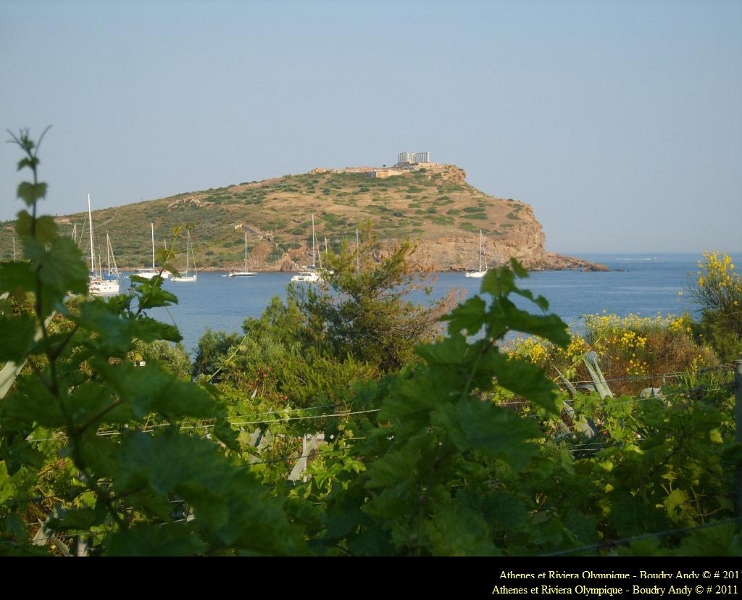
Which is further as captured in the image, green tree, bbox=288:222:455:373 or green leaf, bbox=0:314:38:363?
green tree, bbox=288:222:455:373

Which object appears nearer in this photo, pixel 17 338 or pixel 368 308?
pixel 17 338

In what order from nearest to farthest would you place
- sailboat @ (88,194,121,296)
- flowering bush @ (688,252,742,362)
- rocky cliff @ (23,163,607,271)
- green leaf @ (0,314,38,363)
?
green leaf @ (0,314,38,363) < sailboat @ (88,194,121,296) < flowering bush @ (688,252,742,362) < rocky cliff @ (23,163,607,271)

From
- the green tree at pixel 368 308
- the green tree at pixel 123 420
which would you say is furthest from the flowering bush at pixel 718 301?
the green tree at pixel 123 420

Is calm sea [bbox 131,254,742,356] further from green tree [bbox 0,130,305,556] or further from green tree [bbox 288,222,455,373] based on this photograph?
green tree [bbox 0,130,305,556]

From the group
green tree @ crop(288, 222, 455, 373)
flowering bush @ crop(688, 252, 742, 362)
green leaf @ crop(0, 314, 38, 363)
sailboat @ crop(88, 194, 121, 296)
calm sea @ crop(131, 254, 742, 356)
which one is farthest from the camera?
calm sea @ crop(131, 254, 742, 356)

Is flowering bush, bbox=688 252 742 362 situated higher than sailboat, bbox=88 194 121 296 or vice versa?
sailboat, bbox=88 194 121 296

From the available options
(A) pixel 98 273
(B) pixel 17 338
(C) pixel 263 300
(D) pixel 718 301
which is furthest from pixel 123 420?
(C) pixel 263 300

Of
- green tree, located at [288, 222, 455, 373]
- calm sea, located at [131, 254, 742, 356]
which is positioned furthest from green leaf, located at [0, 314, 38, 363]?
calm sea, located at [131, 254, 742, 356]

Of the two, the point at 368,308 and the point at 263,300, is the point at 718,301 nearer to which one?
the point at 368,308

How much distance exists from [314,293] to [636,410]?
1045 cm

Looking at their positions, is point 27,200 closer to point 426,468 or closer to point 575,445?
point 426,468

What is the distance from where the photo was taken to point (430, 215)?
88.7 meters

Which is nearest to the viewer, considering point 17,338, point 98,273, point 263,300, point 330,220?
point 17,338

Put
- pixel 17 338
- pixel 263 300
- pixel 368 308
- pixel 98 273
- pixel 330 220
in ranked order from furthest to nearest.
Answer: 1. pixel 330 220
2. pixel 263 300
3. pixel 98 273
4. pixel 368 308
5. pixel 17 338
